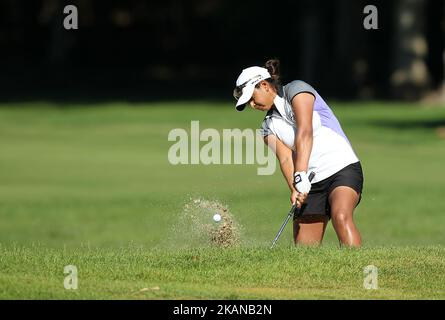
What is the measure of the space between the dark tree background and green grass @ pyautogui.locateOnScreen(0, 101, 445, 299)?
4.90m

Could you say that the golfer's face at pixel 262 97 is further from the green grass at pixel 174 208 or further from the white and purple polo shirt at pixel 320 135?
the green grass at pixel 174 208

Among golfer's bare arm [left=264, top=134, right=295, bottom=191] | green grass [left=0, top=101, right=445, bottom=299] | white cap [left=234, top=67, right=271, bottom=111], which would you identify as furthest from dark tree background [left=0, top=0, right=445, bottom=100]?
white cap [left=234, top=67, right=271, bottom=111]

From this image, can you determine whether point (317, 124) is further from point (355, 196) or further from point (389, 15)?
point (389, 15)

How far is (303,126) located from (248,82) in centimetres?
57

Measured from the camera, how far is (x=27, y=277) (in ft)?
30.1

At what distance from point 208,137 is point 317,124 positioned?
18.6 meters

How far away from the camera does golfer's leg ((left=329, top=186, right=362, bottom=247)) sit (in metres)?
10.8

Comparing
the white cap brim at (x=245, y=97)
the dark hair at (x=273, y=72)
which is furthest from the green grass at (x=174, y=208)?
the dark hair at (x=273, y=72)

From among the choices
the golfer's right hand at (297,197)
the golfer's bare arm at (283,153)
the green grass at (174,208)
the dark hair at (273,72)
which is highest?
the dark hair at (273,72)

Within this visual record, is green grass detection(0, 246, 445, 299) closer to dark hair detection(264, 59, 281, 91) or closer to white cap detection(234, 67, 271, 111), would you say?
white cap detection(234, 67, 271, 111)

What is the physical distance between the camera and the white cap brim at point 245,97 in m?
10.6

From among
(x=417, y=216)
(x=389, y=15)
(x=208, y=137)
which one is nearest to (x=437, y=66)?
(x=389, y=15)

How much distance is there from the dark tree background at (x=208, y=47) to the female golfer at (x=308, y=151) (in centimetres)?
3750
